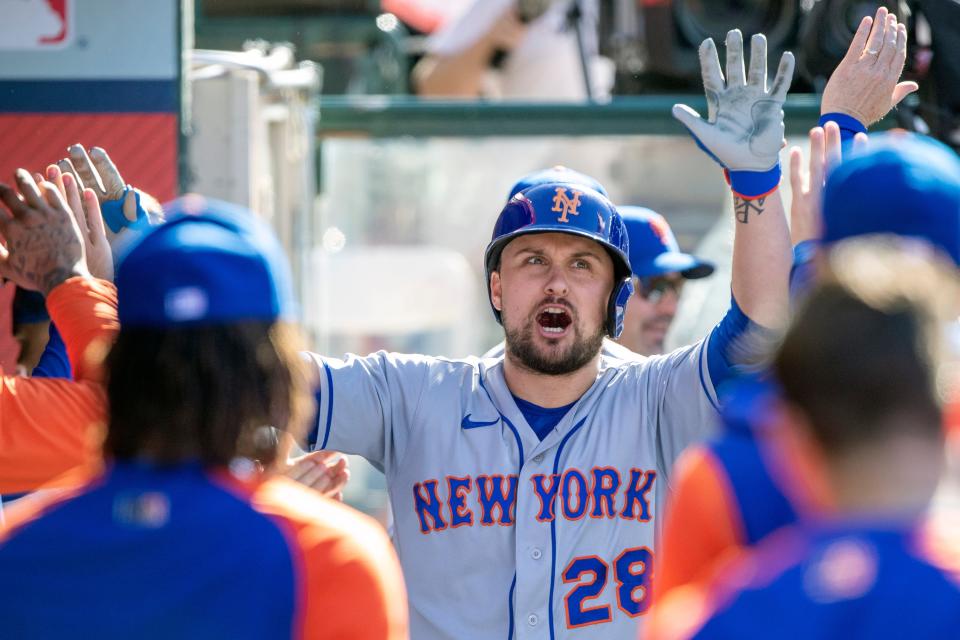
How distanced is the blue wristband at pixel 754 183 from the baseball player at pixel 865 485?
1.56 m

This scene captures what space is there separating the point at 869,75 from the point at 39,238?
1800mm

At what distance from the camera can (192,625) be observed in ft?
5.39

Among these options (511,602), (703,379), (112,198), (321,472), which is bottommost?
(511,602)

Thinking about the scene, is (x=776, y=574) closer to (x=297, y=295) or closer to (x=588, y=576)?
(x=588, y=576)

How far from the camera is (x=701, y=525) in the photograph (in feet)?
5.82

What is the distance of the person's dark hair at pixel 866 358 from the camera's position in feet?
4.69

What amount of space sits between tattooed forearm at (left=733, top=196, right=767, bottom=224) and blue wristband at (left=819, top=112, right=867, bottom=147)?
0.84 ft

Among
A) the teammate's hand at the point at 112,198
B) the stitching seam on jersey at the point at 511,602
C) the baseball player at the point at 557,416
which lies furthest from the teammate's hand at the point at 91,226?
the stitching seam on jersey at the point at 511,602

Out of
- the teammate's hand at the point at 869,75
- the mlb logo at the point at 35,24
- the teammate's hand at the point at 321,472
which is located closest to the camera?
the teammate's hand at the point at 869,75

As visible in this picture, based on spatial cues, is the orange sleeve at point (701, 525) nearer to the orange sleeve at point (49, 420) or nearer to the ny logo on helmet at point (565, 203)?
the orange sleeve at point (49, 420)

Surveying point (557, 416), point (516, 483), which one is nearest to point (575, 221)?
point (557, 416)

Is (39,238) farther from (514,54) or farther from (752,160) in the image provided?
(514,54)

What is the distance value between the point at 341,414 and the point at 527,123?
141 inches

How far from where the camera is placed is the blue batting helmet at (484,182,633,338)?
335 cm
